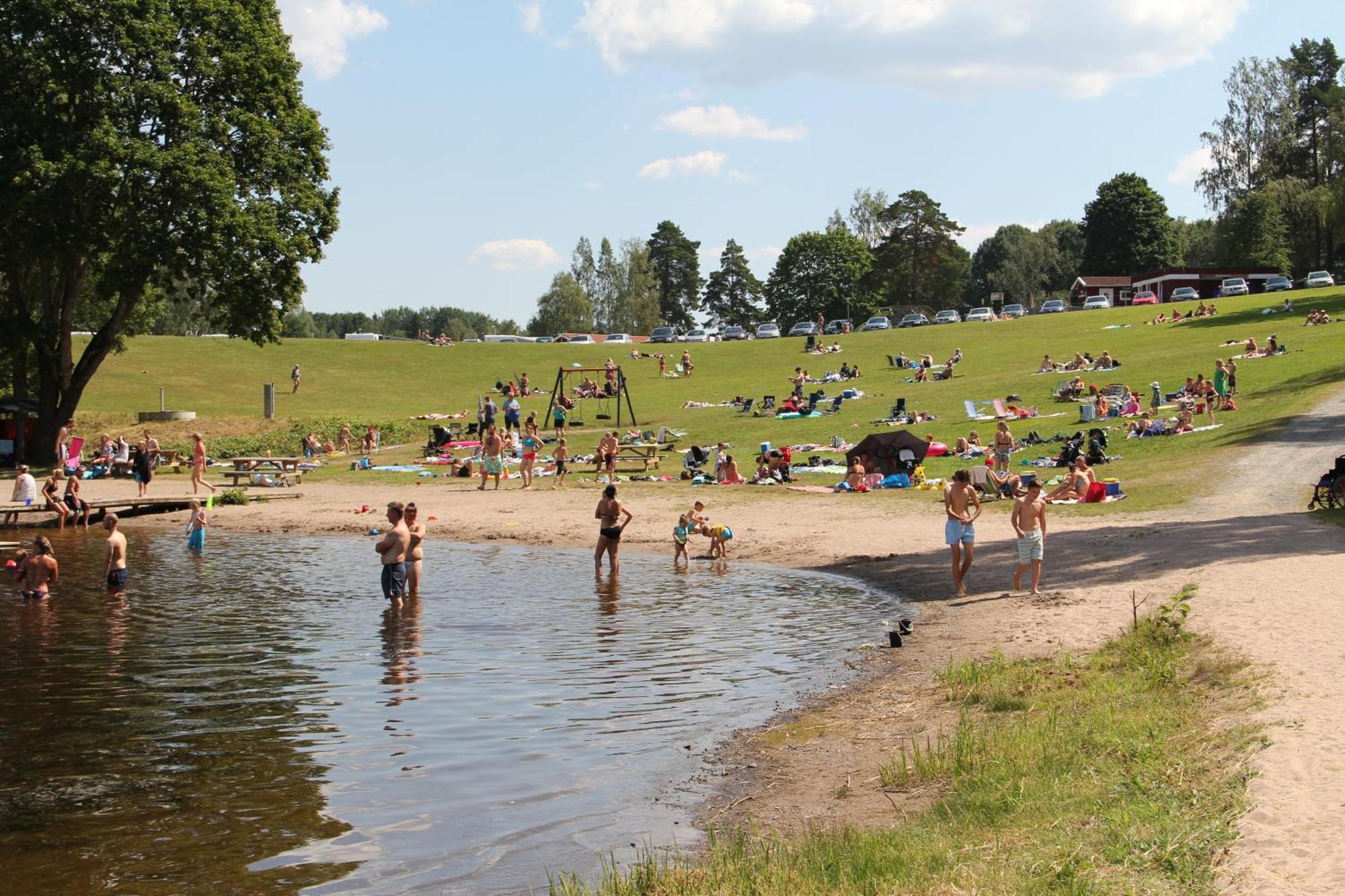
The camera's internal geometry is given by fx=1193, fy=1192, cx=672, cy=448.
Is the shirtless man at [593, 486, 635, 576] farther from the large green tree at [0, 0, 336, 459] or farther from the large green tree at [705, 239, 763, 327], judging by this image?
the large green tree at [705, 239, 763, 327]

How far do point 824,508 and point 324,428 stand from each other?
89.5ft

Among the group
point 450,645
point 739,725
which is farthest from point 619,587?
point 739,725

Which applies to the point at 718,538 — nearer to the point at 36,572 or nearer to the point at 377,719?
the point at 36,572

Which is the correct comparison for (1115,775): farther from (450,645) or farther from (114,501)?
(114,501)

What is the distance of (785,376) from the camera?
61.0 meters

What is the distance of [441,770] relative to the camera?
10.4 m

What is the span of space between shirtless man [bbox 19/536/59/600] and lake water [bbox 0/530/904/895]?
585 millimetres

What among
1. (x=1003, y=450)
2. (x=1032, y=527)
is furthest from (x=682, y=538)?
(x=1003, y=450)

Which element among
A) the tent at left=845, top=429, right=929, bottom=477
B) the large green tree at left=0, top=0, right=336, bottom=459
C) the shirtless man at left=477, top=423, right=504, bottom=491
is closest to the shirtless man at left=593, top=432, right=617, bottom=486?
the shirtless man at left=477, top=423, right=504, bottom=491

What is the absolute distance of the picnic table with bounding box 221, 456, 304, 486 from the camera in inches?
1446

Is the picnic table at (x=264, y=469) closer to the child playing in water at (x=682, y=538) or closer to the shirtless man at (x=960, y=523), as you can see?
the child playing in water at (x=682, y=538)

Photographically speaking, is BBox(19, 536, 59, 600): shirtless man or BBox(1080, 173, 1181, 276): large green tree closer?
BBox(19, 536, 59, 600): shirtless man

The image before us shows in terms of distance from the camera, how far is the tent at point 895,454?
100 ft

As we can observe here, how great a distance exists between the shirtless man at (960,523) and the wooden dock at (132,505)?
2008 centimetres
